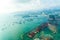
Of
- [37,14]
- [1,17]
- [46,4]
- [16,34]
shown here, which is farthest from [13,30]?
[46,4]

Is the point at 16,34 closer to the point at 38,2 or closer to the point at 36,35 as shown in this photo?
the point at 36,35

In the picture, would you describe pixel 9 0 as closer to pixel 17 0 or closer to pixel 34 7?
pixel 17 0

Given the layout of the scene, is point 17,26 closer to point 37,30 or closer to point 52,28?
point 37,30

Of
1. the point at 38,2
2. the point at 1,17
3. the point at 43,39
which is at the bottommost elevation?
the point at 43,39

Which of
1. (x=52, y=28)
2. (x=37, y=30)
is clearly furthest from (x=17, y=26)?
(x=52, y=28)

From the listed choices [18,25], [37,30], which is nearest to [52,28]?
[37,30]

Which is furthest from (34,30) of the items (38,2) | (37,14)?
(38,2)

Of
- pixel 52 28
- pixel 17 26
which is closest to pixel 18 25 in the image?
pixel 17 26

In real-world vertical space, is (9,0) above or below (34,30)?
above

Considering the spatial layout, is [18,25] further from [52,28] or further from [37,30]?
[52,28]

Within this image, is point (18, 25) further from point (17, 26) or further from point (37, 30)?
point (37, 30)
